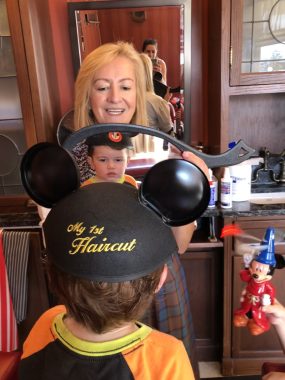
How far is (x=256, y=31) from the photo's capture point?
1455 mm

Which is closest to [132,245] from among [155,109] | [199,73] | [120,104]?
[120,104]

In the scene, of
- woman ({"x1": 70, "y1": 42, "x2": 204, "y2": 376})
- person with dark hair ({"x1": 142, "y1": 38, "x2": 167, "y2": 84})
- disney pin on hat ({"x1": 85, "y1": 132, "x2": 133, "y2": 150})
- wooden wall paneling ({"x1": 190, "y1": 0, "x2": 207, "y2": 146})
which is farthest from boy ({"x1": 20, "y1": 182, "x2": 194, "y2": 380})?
wooden wall paneling ({"x1": 190, "y1": 0, "x2": 207, "y2": 146})

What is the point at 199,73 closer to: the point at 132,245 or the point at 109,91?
the point at 109,91

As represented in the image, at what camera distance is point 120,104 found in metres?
1.06

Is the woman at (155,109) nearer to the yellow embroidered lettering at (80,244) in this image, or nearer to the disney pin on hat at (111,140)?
the disney pin on hat at (111,140)

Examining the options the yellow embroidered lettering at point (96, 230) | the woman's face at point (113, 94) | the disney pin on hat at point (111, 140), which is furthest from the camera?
the woman's face at point (113, 94)

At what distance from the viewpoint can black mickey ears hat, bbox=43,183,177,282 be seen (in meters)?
0.50

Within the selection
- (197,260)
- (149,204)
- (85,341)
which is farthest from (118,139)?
(197,260)

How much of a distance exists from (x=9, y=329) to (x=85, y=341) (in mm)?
1192

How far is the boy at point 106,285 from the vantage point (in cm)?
50

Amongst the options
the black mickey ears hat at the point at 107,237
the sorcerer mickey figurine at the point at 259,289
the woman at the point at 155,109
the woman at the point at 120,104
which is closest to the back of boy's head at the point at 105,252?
the black mickey ears hat at the point at 107,237

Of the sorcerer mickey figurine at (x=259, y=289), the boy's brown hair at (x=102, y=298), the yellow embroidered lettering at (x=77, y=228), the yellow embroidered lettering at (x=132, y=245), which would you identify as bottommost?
the sorcerer mickey figurine at (x=259, y=289)

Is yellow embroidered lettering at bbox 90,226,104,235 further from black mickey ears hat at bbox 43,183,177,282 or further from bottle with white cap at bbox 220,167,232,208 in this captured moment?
bottle with white cap at bbox 220,167,232,208

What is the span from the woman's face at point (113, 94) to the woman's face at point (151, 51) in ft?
1.96
